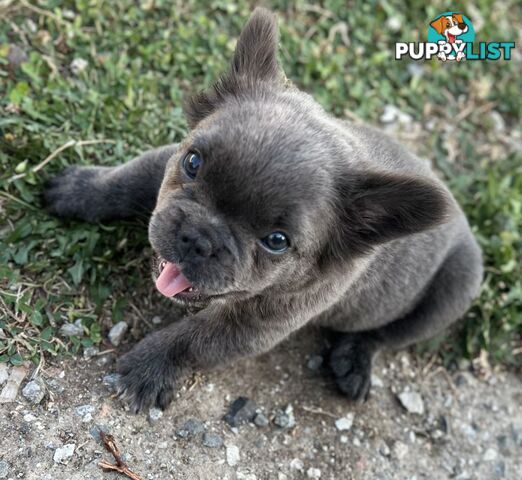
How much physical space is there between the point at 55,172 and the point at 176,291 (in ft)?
6.65

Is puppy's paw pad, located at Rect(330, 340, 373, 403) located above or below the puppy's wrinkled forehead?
below

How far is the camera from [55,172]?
5453 mm

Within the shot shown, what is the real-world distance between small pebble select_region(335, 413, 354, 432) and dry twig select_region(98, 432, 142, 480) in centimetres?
184

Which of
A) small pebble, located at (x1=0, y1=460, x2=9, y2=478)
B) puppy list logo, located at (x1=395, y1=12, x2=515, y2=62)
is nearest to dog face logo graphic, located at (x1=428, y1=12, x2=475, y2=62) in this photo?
puppy list logo, located at (x1=395, y1=12, x2=515, y2=62)

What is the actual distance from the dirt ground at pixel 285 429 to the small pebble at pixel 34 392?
4cm

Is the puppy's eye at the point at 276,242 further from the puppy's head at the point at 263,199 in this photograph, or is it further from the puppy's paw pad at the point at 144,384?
the puppy's paw pad at the point at 144,384

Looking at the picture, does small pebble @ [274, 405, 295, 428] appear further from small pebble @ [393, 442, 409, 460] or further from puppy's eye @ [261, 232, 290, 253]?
puppy's eye @ [261, 232, 290, 253]

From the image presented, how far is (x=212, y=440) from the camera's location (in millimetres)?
4812

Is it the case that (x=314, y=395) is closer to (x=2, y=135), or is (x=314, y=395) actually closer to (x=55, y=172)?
(x=55, y=172)

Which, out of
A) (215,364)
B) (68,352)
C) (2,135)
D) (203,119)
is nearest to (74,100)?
(2,135)

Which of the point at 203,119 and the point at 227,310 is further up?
the point at 203,119

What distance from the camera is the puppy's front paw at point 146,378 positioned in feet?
15.4

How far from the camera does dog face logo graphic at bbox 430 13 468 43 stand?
25.7 feet

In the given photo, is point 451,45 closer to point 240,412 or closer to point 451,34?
point 451,34
